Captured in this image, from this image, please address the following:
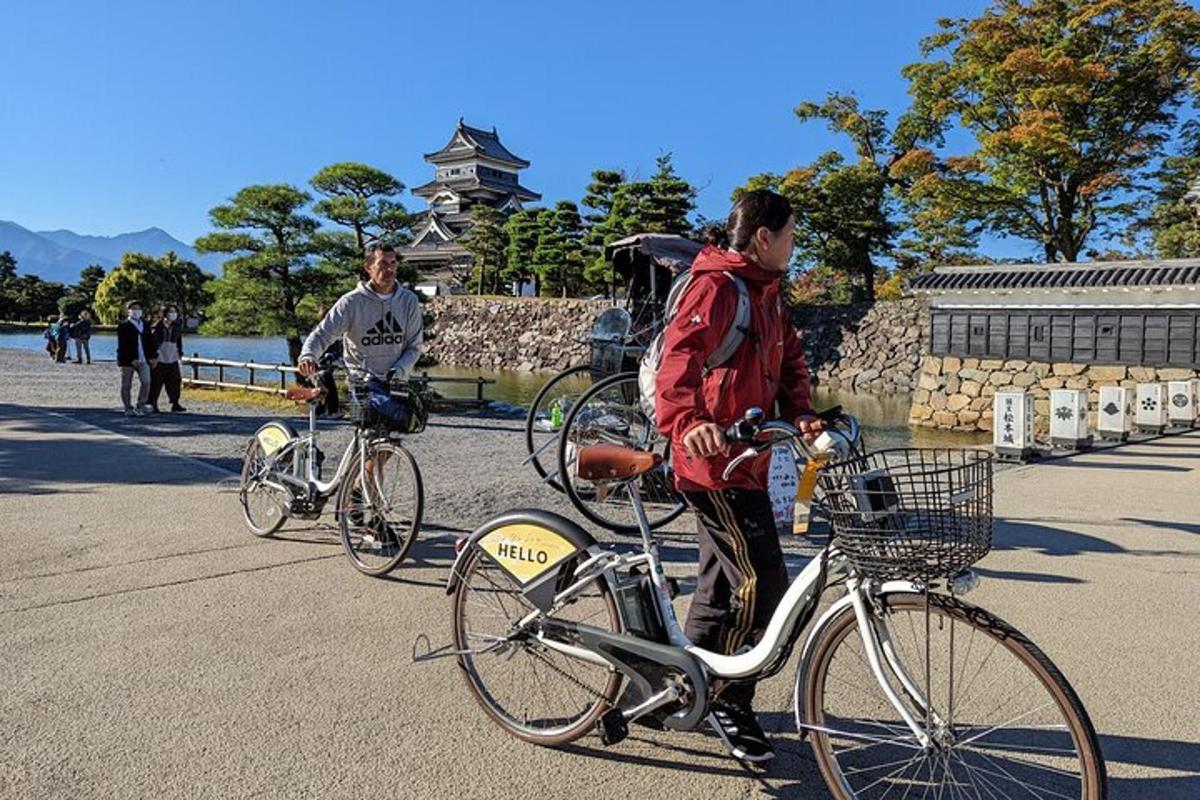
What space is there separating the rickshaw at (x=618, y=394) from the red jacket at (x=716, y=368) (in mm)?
2391

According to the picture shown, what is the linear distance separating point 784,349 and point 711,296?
47cm

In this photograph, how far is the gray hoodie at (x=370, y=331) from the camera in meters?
4.59

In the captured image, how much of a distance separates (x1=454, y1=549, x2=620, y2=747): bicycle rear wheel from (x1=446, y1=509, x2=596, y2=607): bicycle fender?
43 millimetres

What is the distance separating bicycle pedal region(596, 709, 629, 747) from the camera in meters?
2.47

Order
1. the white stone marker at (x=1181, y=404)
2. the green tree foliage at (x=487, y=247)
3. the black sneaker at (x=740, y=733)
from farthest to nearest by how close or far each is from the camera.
Result: the green tree foliage at (x=487, y=247) → the white stone marker at (x=1181, y=404) → the black sneaker at (x=740, y=733)

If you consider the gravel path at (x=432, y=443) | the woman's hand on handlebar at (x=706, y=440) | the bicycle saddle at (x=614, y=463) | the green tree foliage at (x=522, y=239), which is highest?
the green tree foliage at (x=522, y=239)

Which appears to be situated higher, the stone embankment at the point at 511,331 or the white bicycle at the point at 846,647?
the stone embankment at the point at 511,331

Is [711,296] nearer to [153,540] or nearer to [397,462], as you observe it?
[397,462]

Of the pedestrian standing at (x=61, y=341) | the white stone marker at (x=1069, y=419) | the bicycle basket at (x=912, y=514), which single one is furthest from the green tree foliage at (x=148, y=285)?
the bicycle basket at (x=912, y=514)

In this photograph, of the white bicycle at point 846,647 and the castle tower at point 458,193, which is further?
the castle tower at point 458,193

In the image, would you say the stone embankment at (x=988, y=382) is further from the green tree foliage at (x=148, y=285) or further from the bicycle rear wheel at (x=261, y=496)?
the green tree foliage at (x=148, y=285)

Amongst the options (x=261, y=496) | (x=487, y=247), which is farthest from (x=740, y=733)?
(x=487, y=247)

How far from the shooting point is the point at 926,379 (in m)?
20.2

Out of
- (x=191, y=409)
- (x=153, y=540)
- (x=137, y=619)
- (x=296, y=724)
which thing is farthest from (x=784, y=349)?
(x=191, y=409)
